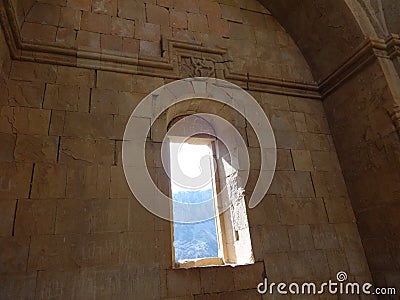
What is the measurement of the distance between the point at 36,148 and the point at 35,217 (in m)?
0.67

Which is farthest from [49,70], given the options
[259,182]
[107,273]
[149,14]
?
[259,182]

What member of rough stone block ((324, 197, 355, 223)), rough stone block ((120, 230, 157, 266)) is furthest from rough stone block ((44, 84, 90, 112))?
rough stone block ((324, 197, 355, 223))

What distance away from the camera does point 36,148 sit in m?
2.68

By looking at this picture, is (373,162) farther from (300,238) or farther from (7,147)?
(7,147)

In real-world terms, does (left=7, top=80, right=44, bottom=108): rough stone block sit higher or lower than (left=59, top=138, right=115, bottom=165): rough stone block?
higher

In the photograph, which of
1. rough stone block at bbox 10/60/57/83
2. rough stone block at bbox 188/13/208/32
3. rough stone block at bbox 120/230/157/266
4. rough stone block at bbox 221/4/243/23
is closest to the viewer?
rough stone block at bbox 120/230/157/266

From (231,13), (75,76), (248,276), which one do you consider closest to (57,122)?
(75,76)

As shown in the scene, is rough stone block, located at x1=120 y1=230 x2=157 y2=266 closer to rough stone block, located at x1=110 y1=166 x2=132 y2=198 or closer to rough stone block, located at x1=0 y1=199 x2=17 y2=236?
rough stone block, located at x1=110 y1=166 x2=132 y2=198

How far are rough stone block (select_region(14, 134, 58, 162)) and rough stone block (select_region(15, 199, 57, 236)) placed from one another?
41 cm

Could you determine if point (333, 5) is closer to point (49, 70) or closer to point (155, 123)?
point (155, 123)

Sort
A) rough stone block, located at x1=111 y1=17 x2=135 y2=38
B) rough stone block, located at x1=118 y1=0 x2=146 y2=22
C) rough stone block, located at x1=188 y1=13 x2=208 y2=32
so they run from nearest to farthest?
1. rough stone block, located at x1=111 y1=17 x2=135 y2=38
2. rough stone block, located at x1=118 y1=0 x2=146 y2=22
3. rough stone block, located at x1=188 y1=13 x2=208 y2=32

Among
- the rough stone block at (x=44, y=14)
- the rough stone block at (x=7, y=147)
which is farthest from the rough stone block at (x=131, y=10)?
the rough stone block at (x=7, y=147)

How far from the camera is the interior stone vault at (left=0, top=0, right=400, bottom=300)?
8.21 ft

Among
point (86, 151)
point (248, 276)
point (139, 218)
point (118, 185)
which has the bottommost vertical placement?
point (248, 276)
